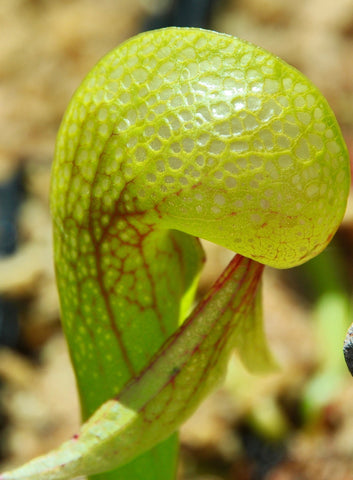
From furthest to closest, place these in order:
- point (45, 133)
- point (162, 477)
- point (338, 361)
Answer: point (45, 133) < point (338, 361) < point (162, 477)

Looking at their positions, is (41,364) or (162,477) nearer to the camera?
(162,477)

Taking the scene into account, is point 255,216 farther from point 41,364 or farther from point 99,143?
point 41,364

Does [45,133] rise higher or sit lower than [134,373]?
higher

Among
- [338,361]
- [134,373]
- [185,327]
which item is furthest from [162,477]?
[338,361]

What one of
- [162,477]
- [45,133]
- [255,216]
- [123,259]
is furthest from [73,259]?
[45,133]

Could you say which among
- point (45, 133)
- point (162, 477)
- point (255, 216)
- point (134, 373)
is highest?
point (45, 133)

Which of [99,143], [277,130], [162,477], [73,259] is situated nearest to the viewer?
[277,130]
